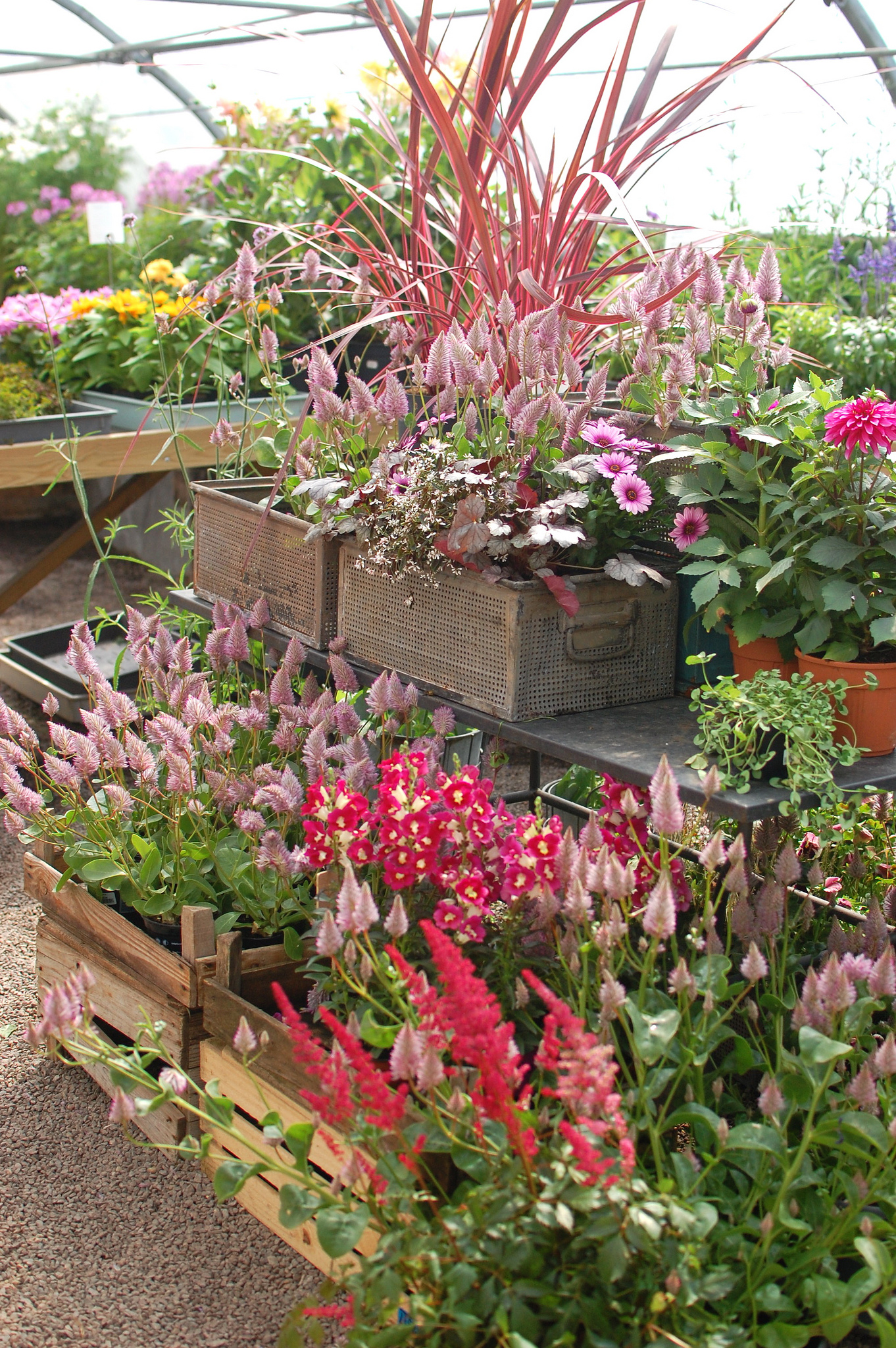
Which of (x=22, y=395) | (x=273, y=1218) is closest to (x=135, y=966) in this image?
(x=273, y=1218)

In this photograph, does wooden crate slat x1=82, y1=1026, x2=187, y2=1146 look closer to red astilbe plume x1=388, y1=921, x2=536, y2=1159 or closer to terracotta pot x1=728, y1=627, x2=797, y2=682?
→ red astilbe plume x1=388, y1=921, x2=536, y2=1159

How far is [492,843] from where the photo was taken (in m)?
1.52

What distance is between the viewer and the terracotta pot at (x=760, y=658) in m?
1.62

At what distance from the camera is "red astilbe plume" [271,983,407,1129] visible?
1.13 metres

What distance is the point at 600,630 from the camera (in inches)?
67.4

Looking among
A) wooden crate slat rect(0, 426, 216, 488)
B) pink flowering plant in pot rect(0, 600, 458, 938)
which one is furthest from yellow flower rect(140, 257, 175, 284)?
pink flowering plant in pot rect(0, 600, 458, 938)

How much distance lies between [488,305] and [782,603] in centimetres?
71

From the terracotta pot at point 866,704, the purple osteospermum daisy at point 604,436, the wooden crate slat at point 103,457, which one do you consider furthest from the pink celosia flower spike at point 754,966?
the wooden crate slat at point 103,457

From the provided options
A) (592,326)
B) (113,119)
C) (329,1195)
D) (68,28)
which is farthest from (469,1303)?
(113,119)

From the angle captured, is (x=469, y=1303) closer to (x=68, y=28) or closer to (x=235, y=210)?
(x=235, y=210)

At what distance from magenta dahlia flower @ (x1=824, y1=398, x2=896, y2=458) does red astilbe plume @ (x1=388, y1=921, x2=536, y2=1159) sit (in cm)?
76

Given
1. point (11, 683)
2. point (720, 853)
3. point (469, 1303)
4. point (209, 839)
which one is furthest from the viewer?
point (11, 683)

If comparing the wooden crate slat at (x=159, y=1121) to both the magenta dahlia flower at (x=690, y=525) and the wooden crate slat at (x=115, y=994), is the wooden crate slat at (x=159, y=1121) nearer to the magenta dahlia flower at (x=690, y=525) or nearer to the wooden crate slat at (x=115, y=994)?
the wooden crate slat at (x=115, y=994)

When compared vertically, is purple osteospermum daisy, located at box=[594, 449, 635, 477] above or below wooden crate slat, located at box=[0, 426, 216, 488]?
above
